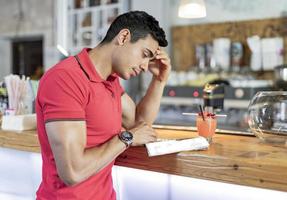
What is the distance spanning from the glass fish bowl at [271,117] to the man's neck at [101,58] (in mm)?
590

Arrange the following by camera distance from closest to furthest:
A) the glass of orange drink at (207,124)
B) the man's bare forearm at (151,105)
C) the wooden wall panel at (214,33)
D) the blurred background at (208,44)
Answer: the glass of orange drink at (207,124) → the man's bare forearm at (151,105) → the blurred background at (208,44) → the wooden wall panel at (214,33)

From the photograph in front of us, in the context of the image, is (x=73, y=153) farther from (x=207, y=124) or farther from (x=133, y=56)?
(x=207, y=124)

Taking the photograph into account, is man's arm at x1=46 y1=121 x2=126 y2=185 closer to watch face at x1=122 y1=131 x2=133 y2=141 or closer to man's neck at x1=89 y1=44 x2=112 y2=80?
watch face at x1=122 y1=131 x2=133 y2=141

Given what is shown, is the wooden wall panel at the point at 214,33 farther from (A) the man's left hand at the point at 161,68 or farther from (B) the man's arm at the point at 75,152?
(B) the man's arm at the point at 75,152

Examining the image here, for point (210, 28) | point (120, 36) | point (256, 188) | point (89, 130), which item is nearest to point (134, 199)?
point (89, 130)

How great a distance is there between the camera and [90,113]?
1253mm

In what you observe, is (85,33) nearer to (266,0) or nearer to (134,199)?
(266,0)

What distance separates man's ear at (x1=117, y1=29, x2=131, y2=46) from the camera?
51.8 inches

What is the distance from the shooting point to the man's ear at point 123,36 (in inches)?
51.8

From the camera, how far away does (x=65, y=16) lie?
4.21m

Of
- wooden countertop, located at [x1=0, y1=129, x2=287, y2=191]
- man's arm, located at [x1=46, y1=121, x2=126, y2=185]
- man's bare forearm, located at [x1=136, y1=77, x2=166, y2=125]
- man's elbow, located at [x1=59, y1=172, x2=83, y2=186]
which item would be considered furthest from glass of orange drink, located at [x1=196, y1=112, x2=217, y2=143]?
man's elbow, located at [x1=59, y1=172, x2=83, y2=186]

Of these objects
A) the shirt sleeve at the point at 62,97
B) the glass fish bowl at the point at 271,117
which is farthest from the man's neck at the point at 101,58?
the glass fish bowl at the point at 271,117

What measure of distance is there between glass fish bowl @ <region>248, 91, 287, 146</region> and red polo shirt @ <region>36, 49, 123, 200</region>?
1.78 ft

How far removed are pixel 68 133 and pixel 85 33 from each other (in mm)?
3441
